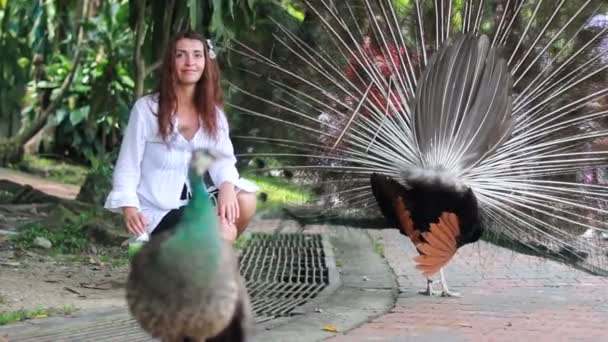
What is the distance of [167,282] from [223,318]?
250mm

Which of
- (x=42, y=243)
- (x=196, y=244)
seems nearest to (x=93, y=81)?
(x=42, y=243)

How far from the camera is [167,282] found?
3434 millimetres

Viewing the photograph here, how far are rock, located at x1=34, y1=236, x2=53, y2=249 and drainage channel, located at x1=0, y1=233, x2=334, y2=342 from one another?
1553mm

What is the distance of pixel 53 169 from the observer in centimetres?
1512

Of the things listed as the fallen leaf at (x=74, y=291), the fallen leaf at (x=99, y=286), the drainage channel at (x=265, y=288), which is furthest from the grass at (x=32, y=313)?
the fallen leaf at (x=99, y=286)

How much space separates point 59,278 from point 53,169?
8.70m

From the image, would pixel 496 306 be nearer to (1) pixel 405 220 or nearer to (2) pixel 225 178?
(1) pixel 405 220

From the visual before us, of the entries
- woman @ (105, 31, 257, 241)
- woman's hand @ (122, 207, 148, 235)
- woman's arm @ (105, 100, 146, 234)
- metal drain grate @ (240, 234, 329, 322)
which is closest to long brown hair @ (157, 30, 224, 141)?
woman @ (105, 31, 257, 241)

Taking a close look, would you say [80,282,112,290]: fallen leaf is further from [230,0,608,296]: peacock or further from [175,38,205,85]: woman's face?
[175,38,205,85]: woman's face

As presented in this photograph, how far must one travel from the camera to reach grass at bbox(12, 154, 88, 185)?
14523mm

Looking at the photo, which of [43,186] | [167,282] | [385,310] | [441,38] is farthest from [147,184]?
[43,186]

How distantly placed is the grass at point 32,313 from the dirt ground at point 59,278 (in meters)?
0.14

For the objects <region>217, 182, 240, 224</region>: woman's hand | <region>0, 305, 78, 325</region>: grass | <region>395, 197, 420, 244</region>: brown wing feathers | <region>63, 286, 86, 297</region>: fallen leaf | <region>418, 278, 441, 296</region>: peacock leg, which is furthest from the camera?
<region>418, 278, 441, 296</region>: peacock leg

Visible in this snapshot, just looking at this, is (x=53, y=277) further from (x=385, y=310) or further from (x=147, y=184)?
(x=147, y=184)
